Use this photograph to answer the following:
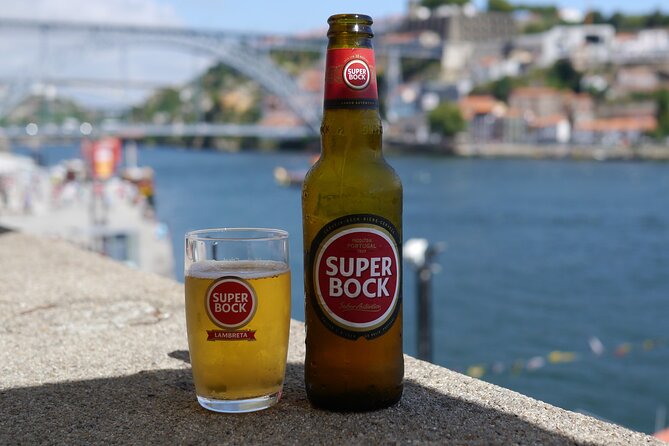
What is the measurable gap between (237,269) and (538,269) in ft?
46.7

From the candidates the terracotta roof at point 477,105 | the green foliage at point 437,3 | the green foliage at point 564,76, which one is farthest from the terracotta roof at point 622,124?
the green foliage at point 437,3

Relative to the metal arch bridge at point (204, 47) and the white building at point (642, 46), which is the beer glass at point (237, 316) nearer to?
the metal arch bridge at point (204, 47)

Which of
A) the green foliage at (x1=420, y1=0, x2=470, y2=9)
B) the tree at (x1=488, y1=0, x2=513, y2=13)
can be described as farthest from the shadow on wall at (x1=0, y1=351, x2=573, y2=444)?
the tree at (x1=488, y1=0, x2=513, y2=13)

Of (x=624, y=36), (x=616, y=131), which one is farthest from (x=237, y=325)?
(x=624, y=36)

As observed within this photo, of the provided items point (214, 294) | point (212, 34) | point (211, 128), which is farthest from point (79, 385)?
point (211, 128)

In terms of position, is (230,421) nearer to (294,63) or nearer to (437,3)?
(294,63)

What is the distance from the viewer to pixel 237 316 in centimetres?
105

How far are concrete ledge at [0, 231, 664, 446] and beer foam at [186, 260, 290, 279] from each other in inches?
6.7

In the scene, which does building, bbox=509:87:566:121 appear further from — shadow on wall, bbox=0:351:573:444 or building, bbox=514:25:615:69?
Answer: shadow on wall, bbox=0:351:573:444

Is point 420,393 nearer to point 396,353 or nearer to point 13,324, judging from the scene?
point 396,353

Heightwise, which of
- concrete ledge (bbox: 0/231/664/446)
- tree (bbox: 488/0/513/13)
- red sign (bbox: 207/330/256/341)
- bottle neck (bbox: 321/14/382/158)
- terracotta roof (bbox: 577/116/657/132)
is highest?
tree (bbox: 488/0/513/13)

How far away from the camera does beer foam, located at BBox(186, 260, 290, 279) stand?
1058 mm

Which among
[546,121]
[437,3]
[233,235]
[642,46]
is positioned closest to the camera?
A: [233,235]

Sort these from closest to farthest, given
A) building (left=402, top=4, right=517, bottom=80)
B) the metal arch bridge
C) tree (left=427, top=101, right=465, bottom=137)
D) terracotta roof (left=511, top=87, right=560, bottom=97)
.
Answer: the metal arch bridge → tree (left=427, top=101, right=465, bottom=137) → terracotta roof (left=511, top=87, right=560, bottom=97) → building (left=402, top=4, right=517, bottom=80)
